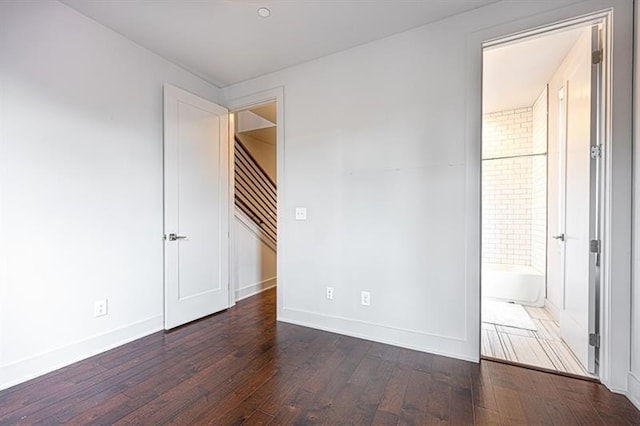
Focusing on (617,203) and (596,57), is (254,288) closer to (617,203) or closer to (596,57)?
(617,203)

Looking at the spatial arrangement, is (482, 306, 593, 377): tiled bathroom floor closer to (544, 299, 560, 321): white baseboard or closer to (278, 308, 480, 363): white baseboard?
(544, 299, 560, 321): white baseboard

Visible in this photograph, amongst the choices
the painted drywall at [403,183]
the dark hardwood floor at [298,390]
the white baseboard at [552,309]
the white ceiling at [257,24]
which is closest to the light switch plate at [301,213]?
the painted drywall at [403,183]

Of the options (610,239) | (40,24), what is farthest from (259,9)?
(610,239)

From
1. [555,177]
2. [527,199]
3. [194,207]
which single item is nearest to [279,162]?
[194,207]

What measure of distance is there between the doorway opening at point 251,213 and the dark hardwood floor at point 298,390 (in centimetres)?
155

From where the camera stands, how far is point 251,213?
4.24 meters

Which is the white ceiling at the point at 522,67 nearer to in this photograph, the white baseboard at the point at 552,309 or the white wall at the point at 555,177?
the white wall at the point at 555,177

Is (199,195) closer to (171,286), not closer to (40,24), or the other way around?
(171,286)

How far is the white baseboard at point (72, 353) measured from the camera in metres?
1.93

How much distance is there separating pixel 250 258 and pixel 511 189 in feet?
13.2

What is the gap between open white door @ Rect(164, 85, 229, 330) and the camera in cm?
293

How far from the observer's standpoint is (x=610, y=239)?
6.10ft

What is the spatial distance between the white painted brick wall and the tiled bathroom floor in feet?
4.42

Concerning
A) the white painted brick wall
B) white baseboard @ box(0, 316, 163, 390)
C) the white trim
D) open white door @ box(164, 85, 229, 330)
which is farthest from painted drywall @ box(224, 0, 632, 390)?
the white painted brick wall
